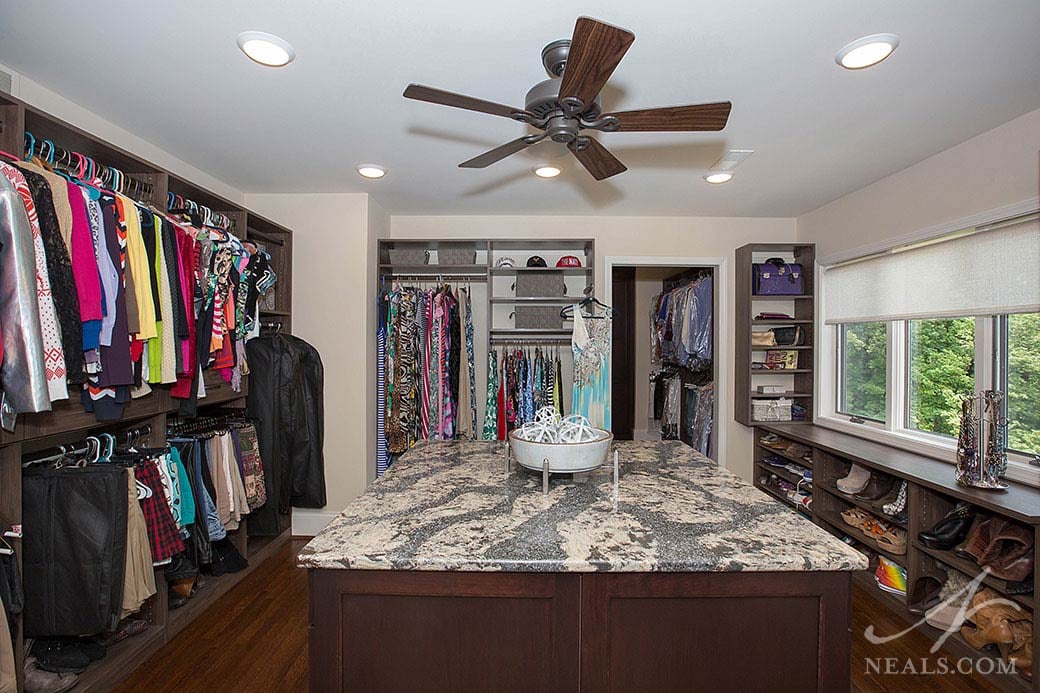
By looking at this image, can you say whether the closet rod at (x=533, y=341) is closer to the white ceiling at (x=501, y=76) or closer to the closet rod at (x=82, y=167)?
the white ceiling at (x=501, y=76)

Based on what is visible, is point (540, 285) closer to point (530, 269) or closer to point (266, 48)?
point (530, 269)

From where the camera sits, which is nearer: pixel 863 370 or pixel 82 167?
pixel 82 167

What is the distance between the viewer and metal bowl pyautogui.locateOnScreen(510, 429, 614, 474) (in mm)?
1786

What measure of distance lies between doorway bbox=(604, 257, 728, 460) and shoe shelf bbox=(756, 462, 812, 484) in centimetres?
34

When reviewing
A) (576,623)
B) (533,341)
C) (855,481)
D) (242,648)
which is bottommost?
(242,648)

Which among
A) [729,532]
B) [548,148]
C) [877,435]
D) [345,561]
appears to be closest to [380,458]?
[548,148]

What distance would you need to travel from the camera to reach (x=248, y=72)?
2064mm

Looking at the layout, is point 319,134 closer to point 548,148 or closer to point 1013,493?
point 548,148

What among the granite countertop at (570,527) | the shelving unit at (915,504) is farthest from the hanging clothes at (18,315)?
the shelving unit at (915,504)

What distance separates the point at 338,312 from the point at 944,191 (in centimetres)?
374

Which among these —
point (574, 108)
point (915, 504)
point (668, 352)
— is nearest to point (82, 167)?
point (574, 108)

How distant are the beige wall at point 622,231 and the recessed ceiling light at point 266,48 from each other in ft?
7.86

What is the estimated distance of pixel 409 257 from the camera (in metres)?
4.25

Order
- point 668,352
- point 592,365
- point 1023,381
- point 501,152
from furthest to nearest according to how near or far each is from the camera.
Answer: point 668,352 → point 592,365 → point 1023,381 → point 501,152
